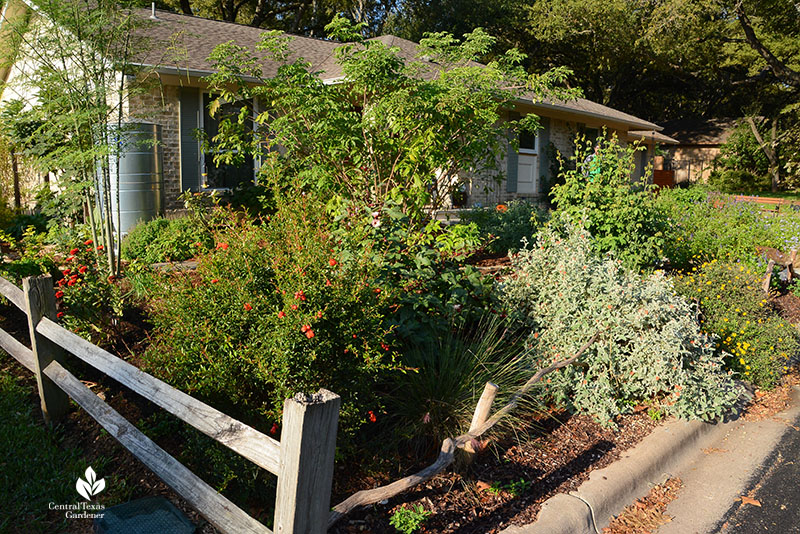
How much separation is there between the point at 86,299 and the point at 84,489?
2002mm

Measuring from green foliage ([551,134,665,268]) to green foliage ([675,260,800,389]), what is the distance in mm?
597

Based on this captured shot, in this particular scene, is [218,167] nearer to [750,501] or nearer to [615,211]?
[615,211]

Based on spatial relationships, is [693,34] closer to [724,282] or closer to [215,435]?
[724,282]

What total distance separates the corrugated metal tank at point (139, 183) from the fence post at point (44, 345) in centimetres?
587

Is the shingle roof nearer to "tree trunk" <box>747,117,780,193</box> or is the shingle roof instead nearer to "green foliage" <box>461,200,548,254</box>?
"green foliage" <box>461,200,548,254</box>

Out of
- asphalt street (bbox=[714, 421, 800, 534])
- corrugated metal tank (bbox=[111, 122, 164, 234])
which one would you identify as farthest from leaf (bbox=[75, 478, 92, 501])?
corrugated metal tank (bbox=[111, 122, 164, 234])

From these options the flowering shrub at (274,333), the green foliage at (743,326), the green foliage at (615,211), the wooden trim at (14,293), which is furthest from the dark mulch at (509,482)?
the green foliage at (615,211)

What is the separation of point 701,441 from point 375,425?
8.63 ft

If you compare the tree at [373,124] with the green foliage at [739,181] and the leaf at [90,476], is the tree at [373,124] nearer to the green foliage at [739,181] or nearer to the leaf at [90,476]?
the leaf at [90,476]

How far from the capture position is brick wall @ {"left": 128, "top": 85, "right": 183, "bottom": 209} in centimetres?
1127

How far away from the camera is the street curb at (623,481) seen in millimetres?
3273

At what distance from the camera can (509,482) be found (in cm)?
361

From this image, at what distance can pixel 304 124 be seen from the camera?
6.77m

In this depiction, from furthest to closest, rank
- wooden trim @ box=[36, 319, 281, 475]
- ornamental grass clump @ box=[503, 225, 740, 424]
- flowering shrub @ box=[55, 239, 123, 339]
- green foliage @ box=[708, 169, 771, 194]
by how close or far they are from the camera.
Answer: green foliage @ box=[708, 169, 771, 194] → flowering shrub @ box=[55, 239, 123, 339] → ornamental grass clump @ box=[503, 225, 740, 424] → wooden trim @ box=[36, 319, 281, 475]
